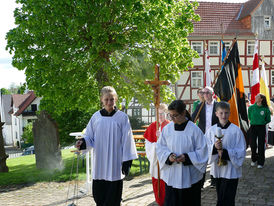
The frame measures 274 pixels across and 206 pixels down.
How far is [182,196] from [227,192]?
881 millimetres

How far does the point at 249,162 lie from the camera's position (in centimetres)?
931

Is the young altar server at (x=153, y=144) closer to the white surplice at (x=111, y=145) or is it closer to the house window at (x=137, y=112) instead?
the white surplice at (x=111, y=145)

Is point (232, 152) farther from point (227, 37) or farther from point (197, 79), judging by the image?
point (227, 37)

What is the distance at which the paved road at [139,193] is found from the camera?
236 inches

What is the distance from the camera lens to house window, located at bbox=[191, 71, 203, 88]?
26.1 m

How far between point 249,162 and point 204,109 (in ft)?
11.1

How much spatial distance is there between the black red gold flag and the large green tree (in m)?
3.87

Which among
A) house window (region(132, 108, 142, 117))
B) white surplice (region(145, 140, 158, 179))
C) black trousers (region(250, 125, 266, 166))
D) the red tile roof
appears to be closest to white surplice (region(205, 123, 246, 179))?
white surplice (region(145, 140, 158, 179))

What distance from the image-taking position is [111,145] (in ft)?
15.9

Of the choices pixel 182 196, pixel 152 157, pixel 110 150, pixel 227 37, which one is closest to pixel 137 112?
pixel 227 37

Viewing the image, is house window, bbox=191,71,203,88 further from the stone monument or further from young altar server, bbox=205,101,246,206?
young altar server, bbox=205,101,246,206

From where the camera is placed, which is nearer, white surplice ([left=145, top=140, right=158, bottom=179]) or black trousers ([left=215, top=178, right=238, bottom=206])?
black trousers ([left=215, top=178, right=238, bottom=206])

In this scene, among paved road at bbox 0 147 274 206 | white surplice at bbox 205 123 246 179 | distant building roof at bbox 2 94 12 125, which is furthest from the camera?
distant building roof at bbox 2 94 12 125

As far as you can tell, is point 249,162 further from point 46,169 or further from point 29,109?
point 29,109
